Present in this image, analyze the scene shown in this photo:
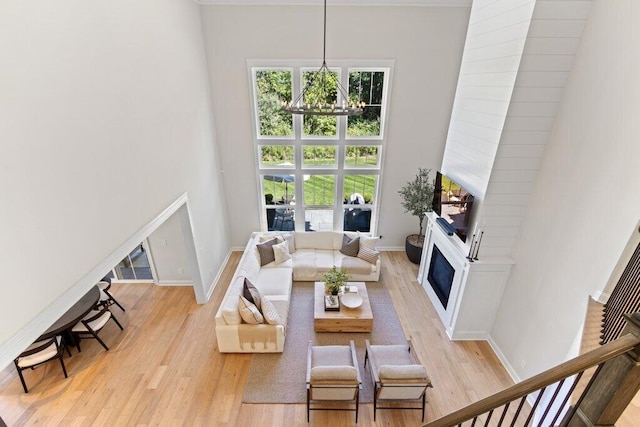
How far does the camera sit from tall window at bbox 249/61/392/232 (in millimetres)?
6320

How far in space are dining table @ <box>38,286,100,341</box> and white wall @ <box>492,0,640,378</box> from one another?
5987 millimetres

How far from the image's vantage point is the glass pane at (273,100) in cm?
632

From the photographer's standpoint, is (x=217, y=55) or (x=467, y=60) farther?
(x=217, y=55)

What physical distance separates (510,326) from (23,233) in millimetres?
5748

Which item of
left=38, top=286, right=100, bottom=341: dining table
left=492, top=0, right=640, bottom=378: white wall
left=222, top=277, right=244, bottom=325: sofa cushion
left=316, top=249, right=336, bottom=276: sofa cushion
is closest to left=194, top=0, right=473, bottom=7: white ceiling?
left=492, top=0, right=640, bottom=378: white wall

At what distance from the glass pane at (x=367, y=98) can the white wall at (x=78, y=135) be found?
330cm

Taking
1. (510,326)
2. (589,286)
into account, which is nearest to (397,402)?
(510,326)

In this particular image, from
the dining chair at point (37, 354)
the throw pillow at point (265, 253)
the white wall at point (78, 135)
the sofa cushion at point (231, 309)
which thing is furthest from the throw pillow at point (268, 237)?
the dining chair at point (37, 354)

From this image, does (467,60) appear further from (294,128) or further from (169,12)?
(169,12)

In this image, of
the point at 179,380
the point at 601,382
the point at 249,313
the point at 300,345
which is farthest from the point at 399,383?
the point at 179,380

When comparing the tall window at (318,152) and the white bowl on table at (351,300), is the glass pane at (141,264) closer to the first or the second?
the tall window at (318,152)

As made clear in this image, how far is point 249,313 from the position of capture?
4562 mm

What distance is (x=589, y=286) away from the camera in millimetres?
3244

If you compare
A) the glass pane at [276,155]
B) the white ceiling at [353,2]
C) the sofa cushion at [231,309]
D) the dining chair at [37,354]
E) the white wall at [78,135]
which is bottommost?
the dining chair at [37,354]
